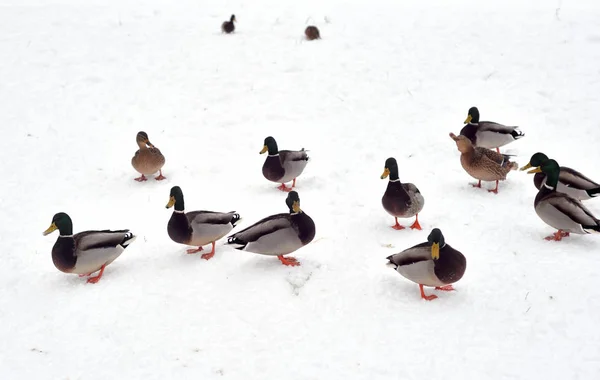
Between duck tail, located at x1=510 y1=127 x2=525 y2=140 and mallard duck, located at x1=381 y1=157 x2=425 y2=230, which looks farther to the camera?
duck tail, located at x1=510 y1=127 x2=525 y2=140

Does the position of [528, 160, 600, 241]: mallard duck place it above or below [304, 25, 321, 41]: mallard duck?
below

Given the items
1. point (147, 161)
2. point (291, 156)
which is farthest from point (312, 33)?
point (147, 161)

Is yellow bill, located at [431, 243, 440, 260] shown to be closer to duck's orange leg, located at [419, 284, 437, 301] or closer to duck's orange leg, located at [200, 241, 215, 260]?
duck's orange leg, located at [419, 284, 437, 301]

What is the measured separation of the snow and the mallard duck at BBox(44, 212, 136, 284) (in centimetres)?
25

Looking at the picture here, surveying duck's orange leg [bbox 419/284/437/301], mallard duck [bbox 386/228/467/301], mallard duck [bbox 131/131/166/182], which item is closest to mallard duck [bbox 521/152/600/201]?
mallard duck [bbox 386/228/467/301]

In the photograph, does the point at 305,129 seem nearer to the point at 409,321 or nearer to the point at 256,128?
the point at 256,128

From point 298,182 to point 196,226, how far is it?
234 centimetres

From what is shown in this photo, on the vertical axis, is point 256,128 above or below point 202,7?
below

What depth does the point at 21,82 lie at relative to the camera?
37.4 ft

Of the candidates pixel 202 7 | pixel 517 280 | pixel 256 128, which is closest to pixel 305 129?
pixel 256 128

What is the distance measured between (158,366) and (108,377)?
385mm

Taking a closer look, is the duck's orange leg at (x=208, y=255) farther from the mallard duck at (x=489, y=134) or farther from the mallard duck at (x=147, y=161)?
the mallard duck at (x=489, y=134)

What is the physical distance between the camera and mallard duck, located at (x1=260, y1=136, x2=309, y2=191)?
312 inches

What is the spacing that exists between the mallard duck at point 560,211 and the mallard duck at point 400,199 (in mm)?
1279
